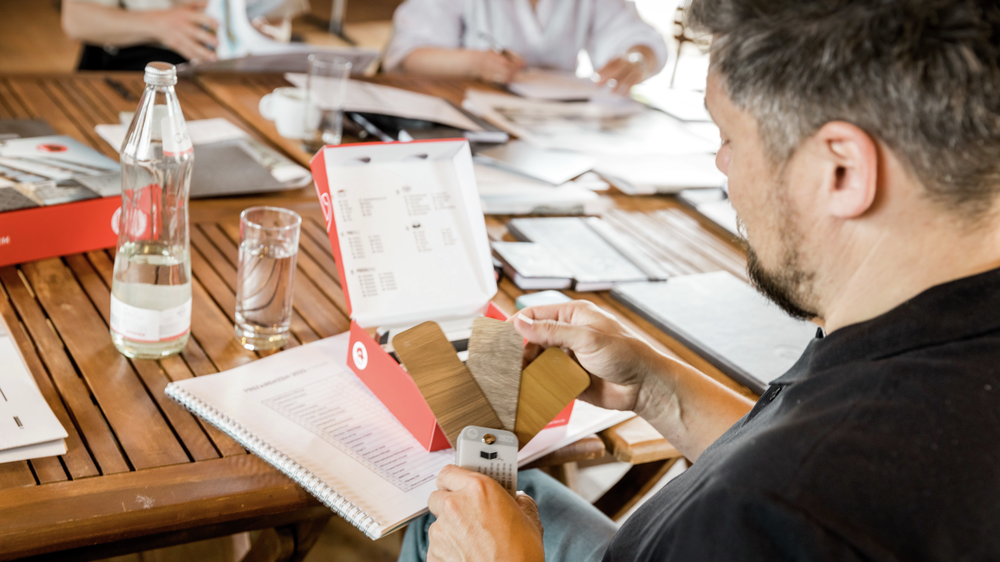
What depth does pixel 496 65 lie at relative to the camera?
2.34m

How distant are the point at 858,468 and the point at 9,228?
1051 millimetres

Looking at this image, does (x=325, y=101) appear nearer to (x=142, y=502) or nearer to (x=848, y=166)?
(x=142, y=502)

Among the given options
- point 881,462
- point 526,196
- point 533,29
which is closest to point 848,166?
point 881,462

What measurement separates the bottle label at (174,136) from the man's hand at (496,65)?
4.82 feet

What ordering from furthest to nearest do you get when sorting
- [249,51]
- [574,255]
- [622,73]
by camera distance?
[622,73] → [249,51] → [574,255]

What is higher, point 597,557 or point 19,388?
point 19,388

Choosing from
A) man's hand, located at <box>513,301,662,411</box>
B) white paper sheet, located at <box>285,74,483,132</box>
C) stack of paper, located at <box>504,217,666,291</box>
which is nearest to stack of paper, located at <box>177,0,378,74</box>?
white paper sheet, located at <box>285,74,483,132</box>

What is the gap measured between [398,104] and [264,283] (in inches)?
38.5

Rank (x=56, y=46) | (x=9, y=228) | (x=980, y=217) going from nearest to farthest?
(x=980, y=217), (x=9, y=228), (x=56, y=46)

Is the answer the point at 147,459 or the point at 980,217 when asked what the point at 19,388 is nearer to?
the point at 147,459

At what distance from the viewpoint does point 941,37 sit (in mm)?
585

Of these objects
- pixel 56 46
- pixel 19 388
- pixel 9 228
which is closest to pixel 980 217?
pixel 19 388

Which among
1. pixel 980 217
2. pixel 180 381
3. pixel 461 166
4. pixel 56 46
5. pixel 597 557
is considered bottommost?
pixel 56 46

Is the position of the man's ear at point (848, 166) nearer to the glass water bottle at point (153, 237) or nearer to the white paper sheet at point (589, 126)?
the glass water bottle at point (153, 237)
